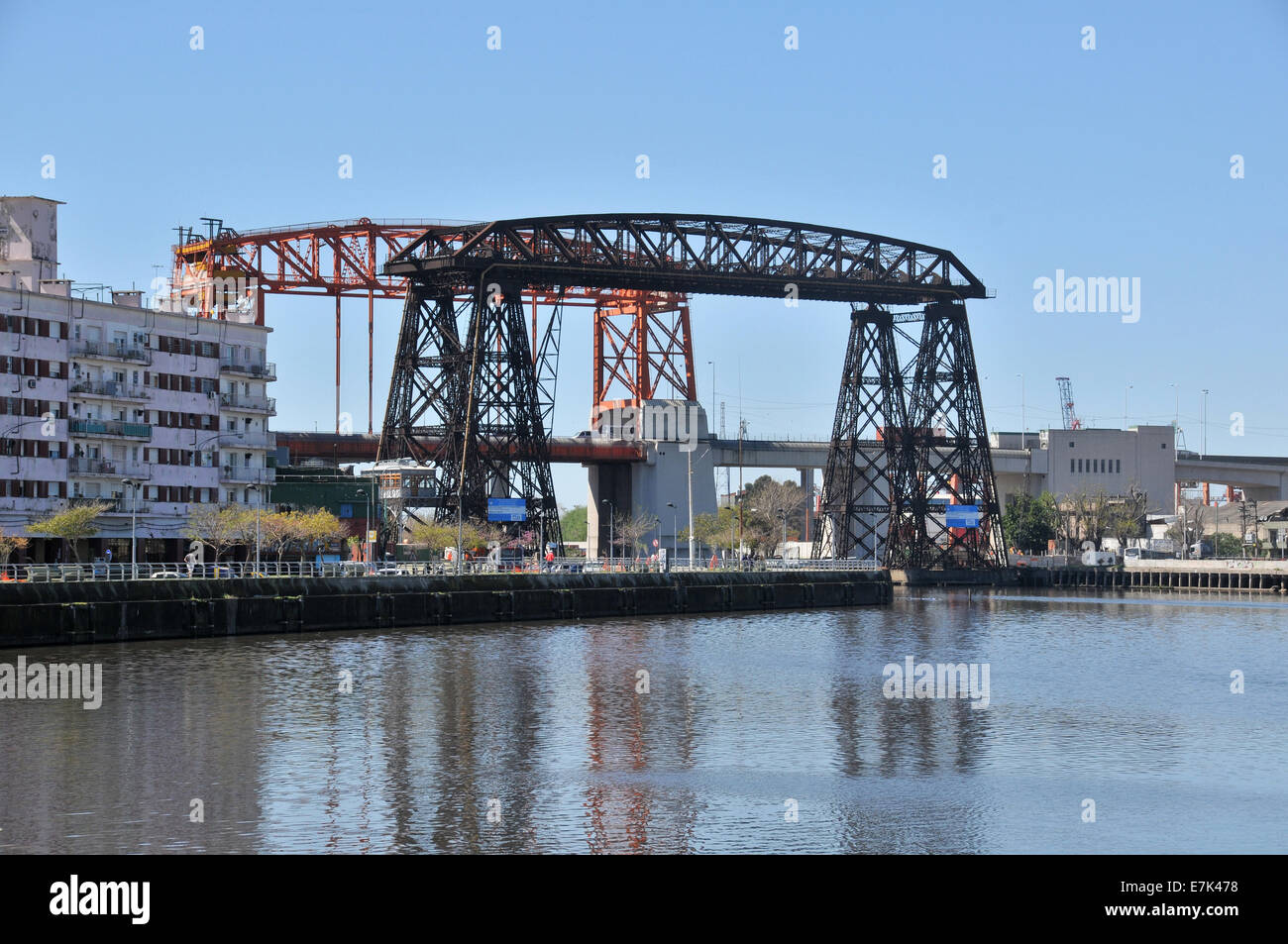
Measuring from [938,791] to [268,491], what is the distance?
7511 cm

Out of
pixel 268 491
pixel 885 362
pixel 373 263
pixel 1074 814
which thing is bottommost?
pixel 1074 814

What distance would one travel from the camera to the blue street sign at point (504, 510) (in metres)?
94.8

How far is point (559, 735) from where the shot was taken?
40.4 metres

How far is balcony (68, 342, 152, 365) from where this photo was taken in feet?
285

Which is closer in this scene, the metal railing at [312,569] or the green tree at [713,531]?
the metal railing at [312,569]

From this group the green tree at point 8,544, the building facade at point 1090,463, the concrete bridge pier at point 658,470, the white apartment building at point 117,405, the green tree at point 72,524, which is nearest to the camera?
the green tree at point 8,544

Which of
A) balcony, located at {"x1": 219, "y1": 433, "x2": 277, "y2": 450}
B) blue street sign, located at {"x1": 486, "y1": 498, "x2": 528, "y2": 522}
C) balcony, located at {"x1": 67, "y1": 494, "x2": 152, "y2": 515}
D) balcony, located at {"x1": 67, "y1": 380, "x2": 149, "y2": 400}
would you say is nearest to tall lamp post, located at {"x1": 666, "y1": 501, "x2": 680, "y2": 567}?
blue street sign, located at {"x1": 486, "y1": 498, "x2": 528, "y2": 522}

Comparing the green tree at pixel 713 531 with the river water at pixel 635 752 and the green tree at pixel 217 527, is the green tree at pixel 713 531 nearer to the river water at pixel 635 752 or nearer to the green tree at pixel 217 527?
the green tree at pixel 217 527

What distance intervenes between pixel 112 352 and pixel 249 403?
11.2 m

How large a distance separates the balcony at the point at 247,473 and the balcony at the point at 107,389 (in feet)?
26.0

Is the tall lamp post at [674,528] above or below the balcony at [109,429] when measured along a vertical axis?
below

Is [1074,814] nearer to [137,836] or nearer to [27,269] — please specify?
[137,836]

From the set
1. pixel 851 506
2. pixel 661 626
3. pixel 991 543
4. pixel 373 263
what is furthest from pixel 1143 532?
pixel 661 626

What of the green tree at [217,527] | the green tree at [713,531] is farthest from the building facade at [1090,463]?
the green tree at [217,527]
